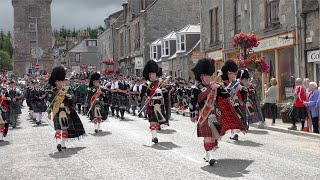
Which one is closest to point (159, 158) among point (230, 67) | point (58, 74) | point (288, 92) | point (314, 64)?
point (230, 67)

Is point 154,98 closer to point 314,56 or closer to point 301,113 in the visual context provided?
point 301,113

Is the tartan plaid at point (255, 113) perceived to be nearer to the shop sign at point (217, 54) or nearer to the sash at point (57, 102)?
the sash at point (57, 102)

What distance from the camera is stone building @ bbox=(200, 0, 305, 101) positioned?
23.9 metres

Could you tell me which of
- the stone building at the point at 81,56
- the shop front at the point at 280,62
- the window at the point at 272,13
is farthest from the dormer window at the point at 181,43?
the stone building at the point at 81,56

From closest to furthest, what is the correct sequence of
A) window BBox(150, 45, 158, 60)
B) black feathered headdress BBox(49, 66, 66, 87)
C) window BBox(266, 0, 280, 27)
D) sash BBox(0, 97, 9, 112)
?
1. black feathered headdress BBox(49, 66, 66, 87)
2. sash BBox(0, 97, 9, 112)
3. window BBox(266, 0, 280, 27)
4. window BBox(150, 45, 158, 60)

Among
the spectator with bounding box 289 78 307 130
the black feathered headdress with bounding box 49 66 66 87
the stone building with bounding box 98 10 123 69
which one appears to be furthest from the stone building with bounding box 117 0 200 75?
the black feathered headdress with bounding box 49 66 66 87

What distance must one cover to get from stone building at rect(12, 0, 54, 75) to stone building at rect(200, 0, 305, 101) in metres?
63.7

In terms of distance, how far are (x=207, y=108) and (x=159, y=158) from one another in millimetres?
1580

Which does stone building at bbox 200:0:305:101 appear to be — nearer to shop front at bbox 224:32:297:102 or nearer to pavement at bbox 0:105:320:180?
shop front at bbox 224:32:297:102

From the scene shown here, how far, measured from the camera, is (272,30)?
26.1 meters

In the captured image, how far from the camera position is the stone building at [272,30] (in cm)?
2389

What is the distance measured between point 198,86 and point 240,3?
20.4 metres

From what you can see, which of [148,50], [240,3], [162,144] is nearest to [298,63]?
[240,3]

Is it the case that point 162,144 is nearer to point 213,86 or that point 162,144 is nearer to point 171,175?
point 213,86
